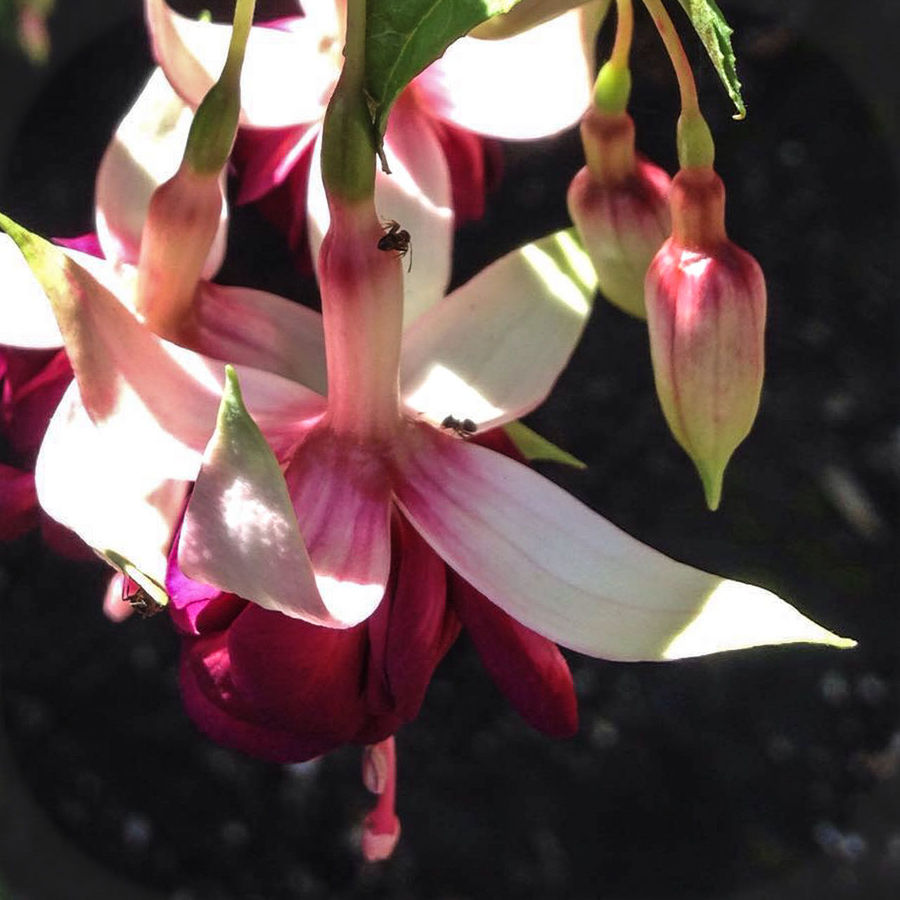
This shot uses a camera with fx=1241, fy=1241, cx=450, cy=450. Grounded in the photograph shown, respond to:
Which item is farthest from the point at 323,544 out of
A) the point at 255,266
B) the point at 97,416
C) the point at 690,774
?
the point at 690,774

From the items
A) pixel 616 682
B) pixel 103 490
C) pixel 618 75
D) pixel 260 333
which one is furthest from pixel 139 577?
pixel 616 682

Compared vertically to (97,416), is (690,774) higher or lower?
lower

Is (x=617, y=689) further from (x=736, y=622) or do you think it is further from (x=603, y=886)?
(x=736, y=622)

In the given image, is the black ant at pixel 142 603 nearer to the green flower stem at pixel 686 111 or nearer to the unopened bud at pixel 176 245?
the unopened bud at pixel 176 245

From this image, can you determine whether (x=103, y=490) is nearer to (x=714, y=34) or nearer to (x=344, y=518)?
(x=344, y=518)

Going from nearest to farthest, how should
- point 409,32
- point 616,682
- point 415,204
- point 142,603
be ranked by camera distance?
point 409,32, point 142,603, point 415,204, point 616,682

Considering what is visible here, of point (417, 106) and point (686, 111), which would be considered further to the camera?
point (417, 106)

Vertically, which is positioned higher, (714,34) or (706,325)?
(714,34)
